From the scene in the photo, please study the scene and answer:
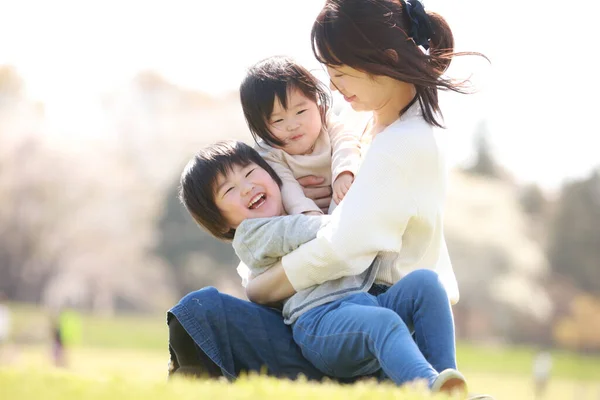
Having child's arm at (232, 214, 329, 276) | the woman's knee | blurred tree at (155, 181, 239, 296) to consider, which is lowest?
blurred tree at (155, 181, 239, 296)

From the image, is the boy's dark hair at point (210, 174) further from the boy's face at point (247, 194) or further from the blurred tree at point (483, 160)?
the blurred tree at point (483, 160)

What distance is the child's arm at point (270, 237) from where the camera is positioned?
321 centimetres

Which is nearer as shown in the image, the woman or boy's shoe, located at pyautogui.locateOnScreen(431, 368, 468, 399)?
boy's shoe, located at pyautogui.locateOnScreen(431, 368, 468, 399)

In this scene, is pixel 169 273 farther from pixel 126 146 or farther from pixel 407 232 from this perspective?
pixel 407 232

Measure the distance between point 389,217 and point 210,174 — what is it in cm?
72

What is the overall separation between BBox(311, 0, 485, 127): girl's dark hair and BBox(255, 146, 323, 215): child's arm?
1.49 ft

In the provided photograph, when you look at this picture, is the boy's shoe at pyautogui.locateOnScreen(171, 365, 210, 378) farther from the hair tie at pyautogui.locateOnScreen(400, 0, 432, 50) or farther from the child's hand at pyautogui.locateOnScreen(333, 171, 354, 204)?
the hair tie at pyautogui.locateOnScreen(400, 0, 432, 50)

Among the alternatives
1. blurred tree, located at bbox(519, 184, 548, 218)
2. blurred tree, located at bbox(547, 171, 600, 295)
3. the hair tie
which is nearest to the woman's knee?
the hair tie

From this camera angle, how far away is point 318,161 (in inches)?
142

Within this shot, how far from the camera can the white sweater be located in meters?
3.09

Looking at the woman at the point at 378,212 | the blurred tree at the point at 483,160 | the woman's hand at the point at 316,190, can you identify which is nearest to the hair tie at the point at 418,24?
the woman at the point at 378,212

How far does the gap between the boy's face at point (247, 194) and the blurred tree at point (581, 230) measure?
98.8 ft

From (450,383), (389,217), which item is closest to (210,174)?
(389,217)

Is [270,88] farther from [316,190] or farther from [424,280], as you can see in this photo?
[424,280]
